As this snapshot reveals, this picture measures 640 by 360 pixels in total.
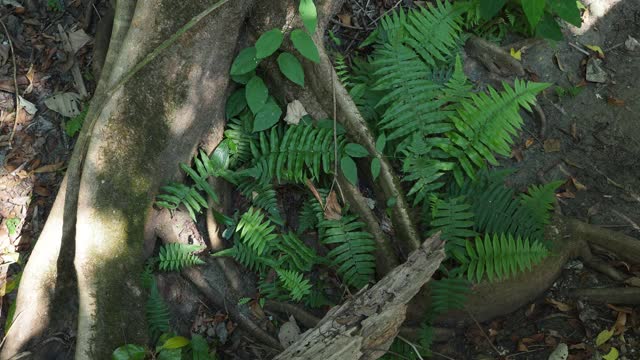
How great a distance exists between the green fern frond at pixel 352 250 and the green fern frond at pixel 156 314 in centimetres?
119

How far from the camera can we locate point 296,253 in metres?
3.75

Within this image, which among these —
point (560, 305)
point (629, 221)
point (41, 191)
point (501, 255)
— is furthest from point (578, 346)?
point (41, 191)

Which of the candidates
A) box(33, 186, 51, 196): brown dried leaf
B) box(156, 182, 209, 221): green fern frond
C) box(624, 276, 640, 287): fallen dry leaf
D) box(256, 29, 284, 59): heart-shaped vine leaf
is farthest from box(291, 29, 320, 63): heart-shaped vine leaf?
box(624, 276, 640, 287): fallen dry leaf

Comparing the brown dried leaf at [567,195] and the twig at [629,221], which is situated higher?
the brown dried leaf at [567,195]

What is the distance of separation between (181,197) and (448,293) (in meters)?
1.94

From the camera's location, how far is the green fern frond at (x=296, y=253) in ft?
12.2

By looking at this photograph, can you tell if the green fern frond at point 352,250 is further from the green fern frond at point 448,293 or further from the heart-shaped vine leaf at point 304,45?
the heart-shaped vine leaf at point 304,45

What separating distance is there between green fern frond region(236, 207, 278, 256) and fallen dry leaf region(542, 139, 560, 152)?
2296 mm

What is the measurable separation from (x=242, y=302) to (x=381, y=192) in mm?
1269

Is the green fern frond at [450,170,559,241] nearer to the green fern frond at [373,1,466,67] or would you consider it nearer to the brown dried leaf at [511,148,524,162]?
the brown dried leaf at [511,148,524,162]

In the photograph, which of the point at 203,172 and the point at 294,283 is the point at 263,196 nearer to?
the point at 203,172

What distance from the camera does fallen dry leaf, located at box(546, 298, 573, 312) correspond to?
12.5 ft

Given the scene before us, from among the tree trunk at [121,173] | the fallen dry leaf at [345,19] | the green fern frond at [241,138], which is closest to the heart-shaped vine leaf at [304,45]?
the tree trunk at [121,173]

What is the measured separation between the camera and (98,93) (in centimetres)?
352
